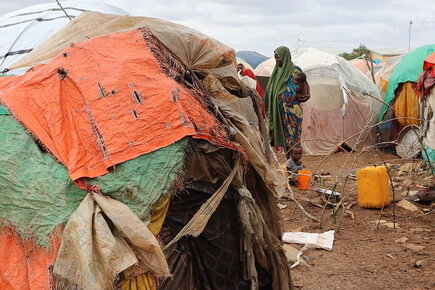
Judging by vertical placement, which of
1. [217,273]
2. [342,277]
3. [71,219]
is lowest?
[342,277]

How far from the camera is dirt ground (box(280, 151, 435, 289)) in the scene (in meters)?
4.58

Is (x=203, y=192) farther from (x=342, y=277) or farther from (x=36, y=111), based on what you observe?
(x=342, y=277)

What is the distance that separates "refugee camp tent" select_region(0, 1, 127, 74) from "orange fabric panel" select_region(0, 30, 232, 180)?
4410 millimetres

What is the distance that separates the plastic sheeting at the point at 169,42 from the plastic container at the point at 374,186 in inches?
141

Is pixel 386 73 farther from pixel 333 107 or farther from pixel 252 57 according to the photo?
pixel 252 57

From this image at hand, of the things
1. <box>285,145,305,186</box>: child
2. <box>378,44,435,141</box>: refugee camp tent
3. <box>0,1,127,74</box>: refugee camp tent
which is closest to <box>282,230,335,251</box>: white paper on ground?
<box>285,145,305,186</box>: child

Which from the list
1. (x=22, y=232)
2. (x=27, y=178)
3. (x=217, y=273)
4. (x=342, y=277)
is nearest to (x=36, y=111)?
(x=27, y=178)

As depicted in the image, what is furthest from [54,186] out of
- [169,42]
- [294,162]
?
[294,162]

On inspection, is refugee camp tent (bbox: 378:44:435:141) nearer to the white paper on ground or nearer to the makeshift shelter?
the white paper on ground

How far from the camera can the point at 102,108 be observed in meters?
2.67

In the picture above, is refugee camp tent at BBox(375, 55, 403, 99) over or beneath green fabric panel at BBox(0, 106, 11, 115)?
beneath

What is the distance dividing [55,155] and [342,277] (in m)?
2.82

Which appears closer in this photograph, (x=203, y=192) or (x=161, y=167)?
(x=161, y=167)

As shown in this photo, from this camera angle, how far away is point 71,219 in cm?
241
